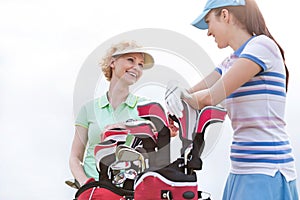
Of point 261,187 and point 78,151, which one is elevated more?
point 78,151

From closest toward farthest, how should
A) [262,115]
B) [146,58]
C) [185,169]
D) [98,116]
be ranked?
[185,169] < [262,115] < [146,58] < [98,116]

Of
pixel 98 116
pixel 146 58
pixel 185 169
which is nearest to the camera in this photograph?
pixel 185 169

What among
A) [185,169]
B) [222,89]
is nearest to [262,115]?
[222,89]

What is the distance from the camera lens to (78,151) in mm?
1434

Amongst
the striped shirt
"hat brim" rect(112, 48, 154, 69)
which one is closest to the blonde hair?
"hat brim" rect(112, 48, 154, 69)

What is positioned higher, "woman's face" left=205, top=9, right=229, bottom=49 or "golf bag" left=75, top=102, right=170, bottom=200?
"woman's face" left=205, top=9, right=229, bottom=49

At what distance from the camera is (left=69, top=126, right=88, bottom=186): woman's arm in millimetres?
1390

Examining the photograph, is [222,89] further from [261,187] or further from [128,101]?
[128,101]

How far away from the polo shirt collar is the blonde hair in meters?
0.05

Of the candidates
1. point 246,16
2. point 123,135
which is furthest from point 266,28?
point 123,135

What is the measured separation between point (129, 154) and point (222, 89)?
0.78ft

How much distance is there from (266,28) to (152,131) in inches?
14.3

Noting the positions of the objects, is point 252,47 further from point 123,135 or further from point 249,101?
point 123,135

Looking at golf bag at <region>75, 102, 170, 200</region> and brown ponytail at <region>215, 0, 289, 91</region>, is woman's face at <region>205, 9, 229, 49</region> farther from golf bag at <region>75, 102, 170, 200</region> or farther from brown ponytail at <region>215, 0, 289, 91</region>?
golf bag at <region>75, 102, 170, 200</region>
